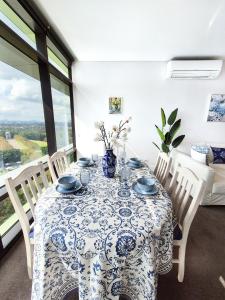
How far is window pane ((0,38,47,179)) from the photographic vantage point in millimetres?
1518

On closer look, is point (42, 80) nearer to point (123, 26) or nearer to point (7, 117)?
point (7, 117)

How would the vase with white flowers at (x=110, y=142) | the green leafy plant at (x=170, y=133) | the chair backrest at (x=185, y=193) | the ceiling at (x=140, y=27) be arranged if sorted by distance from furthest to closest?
the green leafy plant at (x=170, y=133) < the ceiling at (x=140, y=27) < the vase with white flowers at (x=110, y=142) < the chair backrest at (x=185, y=193)

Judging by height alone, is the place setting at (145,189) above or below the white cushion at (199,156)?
above

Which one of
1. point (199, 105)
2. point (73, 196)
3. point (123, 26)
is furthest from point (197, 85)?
point (73, 196)

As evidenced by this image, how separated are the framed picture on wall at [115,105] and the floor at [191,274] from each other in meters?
2.61

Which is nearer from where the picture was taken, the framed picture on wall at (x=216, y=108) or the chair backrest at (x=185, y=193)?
the chair backrest at (x=185, y=193)

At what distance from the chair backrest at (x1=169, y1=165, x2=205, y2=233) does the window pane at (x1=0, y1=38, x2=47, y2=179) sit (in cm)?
173

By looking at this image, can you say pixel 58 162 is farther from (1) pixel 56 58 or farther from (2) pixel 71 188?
(1) pixel 56 58

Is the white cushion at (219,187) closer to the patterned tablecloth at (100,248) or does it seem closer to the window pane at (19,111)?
the patterned tablecloth at (100,248)

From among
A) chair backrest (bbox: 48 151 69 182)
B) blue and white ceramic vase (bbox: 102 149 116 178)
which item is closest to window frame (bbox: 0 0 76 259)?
chair backrest (bbox: 48 151 69 182)

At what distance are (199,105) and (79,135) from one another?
9.24 ft

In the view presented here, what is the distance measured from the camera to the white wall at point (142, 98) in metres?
3.23

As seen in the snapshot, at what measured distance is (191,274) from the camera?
133cm

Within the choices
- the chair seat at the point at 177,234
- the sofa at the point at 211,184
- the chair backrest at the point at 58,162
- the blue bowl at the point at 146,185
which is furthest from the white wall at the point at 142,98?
the chair seat at the point at 177,234
